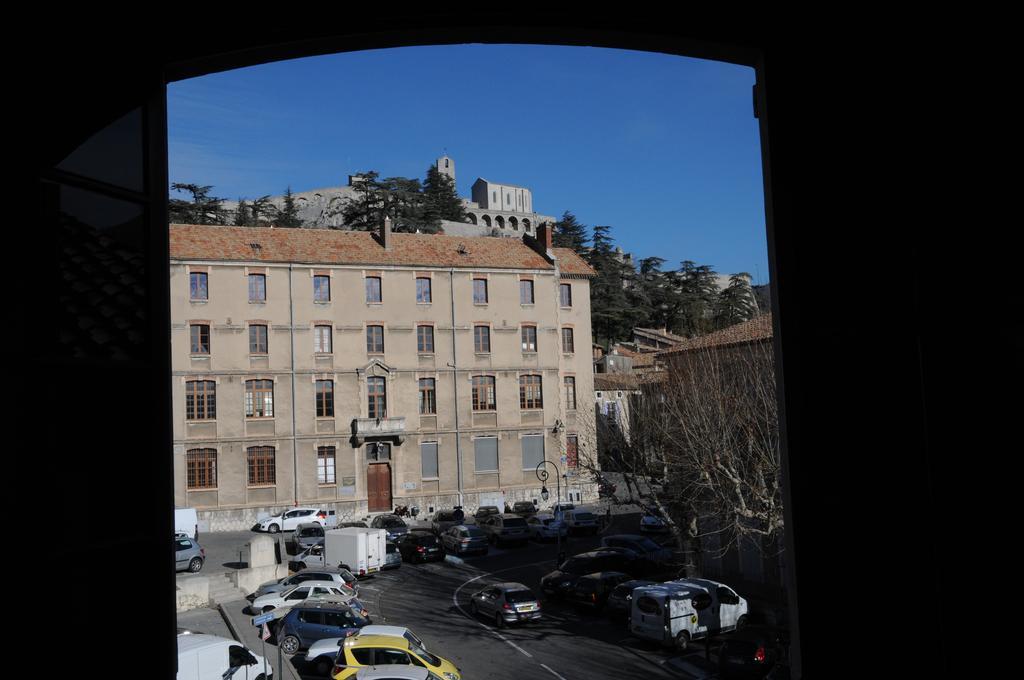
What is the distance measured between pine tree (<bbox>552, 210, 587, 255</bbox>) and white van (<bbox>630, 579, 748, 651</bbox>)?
46719 millimetres

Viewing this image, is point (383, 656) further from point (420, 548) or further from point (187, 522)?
point (187, 522)

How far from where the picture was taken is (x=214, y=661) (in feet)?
37.4

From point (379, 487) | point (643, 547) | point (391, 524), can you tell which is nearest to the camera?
point (643, 547)

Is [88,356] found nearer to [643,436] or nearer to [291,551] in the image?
[643,436]

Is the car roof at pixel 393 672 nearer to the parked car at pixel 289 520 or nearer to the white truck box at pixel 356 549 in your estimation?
the white truck box at pixel 356 549

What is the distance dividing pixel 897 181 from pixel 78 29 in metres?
2.27

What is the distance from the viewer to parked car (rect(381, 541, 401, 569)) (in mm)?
22881

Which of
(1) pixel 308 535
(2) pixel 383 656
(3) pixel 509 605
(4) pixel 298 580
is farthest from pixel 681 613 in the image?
(1) pixel 308 535

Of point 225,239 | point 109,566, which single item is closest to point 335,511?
point 225,239

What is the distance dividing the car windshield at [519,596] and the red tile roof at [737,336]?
7.84m

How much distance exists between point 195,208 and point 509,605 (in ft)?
128

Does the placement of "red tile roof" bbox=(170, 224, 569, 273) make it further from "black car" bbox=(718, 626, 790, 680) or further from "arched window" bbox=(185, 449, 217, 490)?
"black car" bbox=(718, 626, 790, 680)

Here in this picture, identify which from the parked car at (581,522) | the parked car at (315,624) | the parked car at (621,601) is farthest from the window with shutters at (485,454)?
the parked car at (315,624)

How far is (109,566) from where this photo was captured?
6.76ft
